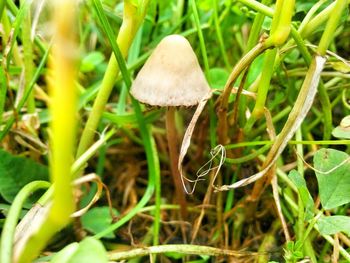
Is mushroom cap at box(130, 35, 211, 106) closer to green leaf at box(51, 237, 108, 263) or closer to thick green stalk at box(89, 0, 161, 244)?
thick green stalk at box(89, 0, 161, 244)

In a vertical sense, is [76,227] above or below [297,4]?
below

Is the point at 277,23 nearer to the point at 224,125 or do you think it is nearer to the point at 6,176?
the point at 224,125

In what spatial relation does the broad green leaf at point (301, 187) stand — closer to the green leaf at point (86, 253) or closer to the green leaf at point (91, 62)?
the green leaf at point (86, 253)

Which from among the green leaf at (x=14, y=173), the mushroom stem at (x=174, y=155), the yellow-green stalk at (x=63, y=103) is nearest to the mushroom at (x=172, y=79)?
the mushroom stem at (x=174, y=155)

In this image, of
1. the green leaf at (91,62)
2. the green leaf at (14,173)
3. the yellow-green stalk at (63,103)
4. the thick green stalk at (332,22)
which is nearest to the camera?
the yellow-green stalk at (63,103)

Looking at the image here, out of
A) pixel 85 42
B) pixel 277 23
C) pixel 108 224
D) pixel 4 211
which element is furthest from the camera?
pixel 85 42

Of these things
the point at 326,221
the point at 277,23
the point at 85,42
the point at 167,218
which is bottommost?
the point at 167,218

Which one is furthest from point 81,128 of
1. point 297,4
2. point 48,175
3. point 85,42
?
point 297,4
